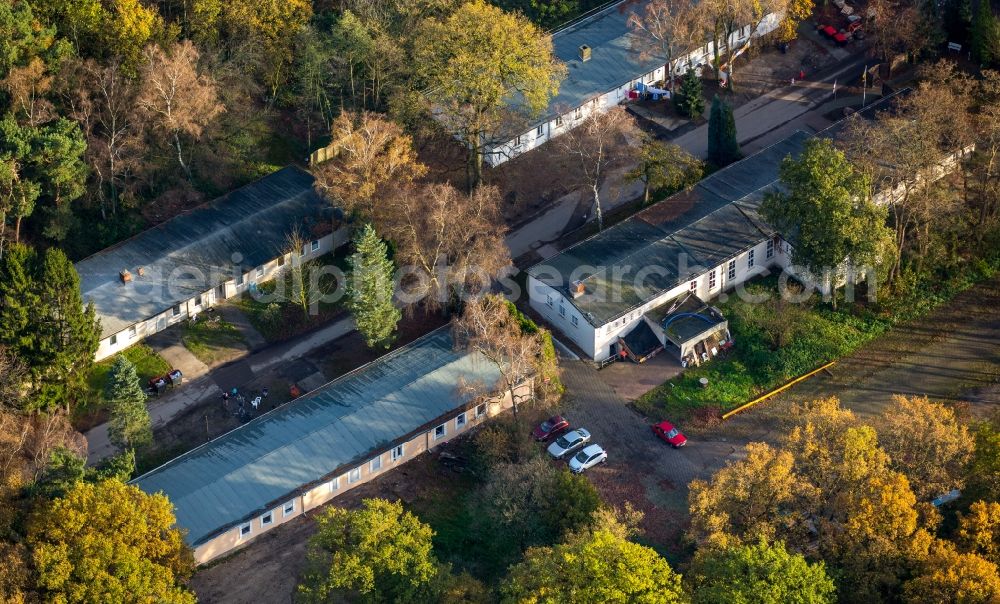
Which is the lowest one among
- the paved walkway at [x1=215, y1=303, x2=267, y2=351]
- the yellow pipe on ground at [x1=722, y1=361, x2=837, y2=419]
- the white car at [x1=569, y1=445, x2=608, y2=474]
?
the white car at [x1=569, y1=445, x2=608, y2=474]

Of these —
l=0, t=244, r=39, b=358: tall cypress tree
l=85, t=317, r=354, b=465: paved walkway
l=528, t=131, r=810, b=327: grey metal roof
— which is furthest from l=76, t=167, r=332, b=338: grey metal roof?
l=528, t=131, r=810, b=327: grey metal roof

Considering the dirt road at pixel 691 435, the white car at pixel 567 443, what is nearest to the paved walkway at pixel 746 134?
the dirt road at pixel 691 435

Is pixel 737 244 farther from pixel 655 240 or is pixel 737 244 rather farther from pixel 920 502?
pixel 920 502

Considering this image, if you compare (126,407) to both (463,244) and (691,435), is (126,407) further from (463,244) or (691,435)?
(691,435)

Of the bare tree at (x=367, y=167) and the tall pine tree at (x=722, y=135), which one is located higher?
the bare tree at (x=367, y=167)

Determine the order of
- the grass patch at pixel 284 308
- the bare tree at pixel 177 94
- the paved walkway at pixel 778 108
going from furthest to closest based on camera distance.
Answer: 1. the paved walkway at pixel 778 108
2. the bare tree at pixel 177 94
3. the grass patch at pixel 284 308

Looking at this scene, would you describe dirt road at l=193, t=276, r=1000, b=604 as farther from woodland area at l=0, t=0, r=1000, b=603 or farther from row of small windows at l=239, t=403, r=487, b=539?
woodland area at l=0, t=0, r=1000, b=603

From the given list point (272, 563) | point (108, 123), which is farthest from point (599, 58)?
point (272, 563)

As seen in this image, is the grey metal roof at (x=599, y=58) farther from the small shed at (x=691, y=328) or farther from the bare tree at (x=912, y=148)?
the small shed at (x=691, y=328)
